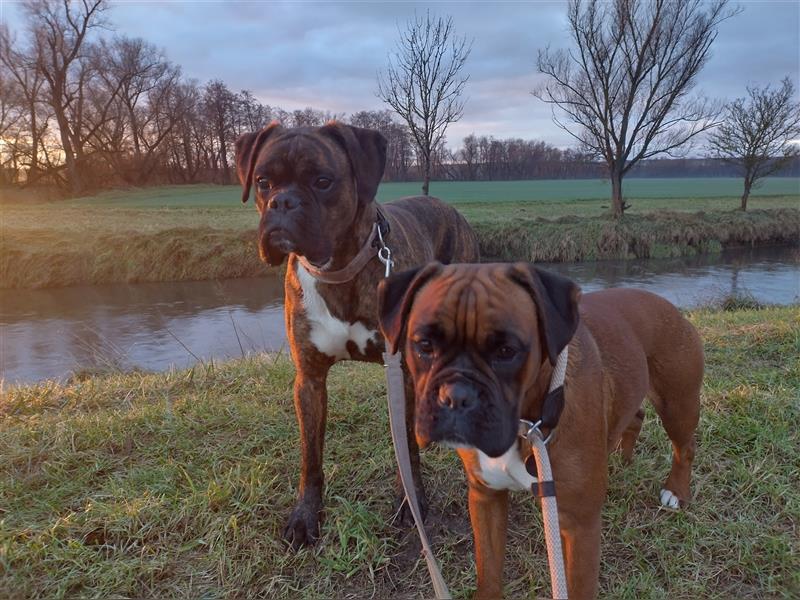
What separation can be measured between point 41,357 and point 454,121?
1529 cm

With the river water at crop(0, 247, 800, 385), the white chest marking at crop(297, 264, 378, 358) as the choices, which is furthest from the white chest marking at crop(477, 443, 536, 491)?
the river water at crop(0, 247, 800, 385)

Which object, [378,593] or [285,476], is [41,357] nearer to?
[285,476]

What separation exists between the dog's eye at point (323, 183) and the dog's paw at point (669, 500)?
2562 mm

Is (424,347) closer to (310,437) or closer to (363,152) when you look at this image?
(310,437)

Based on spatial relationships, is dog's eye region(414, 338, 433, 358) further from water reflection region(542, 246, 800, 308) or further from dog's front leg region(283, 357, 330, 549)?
water reflection region(542, 246, 800, 308)

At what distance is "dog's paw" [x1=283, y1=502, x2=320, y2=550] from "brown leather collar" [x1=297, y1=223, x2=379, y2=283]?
126cm

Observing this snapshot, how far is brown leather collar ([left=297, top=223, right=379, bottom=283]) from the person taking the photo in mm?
3068

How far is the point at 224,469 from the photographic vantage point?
3605mm

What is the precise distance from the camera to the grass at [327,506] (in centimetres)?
273

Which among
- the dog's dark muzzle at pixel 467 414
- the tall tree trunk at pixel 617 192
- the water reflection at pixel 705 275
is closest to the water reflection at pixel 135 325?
the dog's dark muzzle at pixel 467 414

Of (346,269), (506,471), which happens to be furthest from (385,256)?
(506,471)

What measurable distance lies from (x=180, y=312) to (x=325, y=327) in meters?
10.8

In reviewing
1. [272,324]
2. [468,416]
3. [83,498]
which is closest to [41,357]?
[272,324]

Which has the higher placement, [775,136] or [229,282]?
[775,136]
